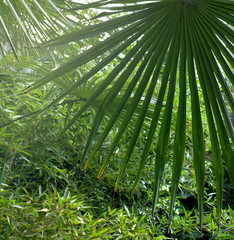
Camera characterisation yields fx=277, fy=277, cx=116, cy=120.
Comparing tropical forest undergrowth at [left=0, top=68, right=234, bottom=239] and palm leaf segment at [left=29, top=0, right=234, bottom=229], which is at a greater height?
palm leaf segment at [left=29, top=0, right=234, bottom=229]

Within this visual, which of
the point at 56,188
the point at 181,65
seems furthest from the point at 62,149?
the point at 181,65

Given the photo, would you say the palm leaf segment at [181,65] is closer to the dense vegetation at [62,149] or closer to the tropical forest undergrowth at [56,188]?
the dense vegetation at [62,149]

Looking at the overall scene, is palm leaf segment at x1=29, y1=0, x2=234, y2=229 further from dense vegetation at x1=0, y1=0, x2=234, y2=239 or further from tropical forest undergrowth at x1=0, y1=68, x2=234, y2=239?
tropical forest undergrowth at x1=0, y1=68, x2=234, y2=239

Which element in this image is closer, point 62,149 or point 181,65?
point 181,65

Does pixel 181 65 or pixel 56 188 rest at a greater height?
pixel 181 65

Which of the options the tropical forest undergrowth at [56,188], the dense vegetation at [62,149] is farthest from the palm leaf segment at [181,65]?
the tropical forest undergrowth at [56,188]

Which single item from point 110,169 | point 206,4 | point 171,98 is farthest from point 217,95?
point 110,169

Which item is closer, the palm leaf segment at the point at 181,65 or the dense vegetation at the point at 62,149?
the palm leaf segment at the point at 181,65

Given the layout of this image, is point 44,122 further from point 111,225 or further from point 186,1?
point 186,1

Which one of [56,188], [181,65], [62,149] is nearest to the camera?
[181,65]

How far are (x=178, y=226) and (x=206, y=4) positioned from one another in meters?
1.45

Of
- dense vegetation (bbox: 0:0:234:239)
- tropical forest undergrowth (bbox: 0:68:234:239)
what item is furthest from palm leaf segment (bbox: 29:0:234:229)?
tropical forest undergrowth (bbox: 0:68:234:239)

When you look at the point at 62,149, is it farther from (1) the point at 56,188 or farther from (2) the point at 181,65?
(2) the point at 181,65

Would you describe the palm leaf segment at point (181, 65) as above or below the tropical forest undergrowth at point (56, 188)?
above
